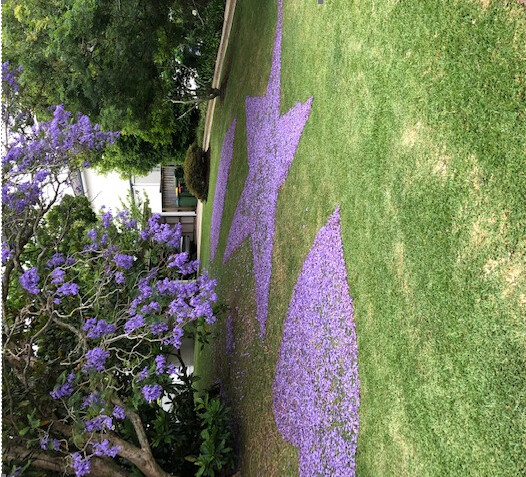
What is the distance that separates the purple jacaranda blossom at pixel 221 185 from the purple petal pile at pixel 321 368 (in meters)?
5.90

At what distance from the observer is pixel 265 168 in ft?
27.5

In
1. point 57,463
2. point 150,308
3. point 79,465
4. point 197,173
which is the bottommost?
point 197,173

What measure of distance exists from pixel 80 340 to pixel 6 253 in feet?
4.27

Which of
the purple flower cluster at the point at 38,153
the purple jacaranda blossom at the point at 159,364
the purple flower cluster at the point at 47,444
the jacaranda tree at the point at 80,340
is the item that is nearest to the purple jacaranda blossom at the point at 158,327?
the jacaranda tree at the point at 80,340

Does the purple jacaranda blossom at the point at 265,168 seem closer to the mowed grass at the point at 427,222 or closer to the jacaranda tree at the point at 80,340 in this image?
the mowed grass at the point at 427,222

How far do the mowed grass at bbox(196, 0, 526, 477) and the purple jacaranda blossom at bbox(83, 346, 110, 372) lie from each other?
2.00m

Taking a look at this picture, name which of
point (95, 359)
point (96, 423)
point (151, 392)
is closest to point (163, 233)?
point (95, 359)

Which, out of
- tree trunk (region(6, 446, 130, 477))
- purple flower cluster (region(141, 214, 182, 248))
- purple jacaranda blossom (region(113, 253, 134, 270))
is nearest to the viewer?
tree trunk (region(6, 446, 130, 477))

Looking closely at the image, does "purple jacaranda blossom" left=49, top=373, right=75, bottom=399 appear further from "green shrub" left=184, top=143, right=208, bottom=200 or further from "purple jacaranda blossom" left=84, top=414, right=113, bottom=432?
"green shrub" left=184, top=143, right=208, bottom=200

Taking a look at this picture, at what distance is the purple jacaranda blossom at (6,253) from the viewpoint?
6.00 m

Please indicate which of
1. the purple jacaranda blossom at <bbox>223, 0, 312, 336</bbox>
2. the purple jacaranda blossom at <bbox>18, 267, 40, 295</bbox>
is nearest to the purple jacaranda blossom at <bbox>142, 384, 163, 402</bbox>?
the purple jacaranda blossom at <bbox>18, 267, 40, 295</bbox>

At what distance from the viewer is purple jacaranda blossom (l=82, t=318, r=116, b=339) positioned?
600 centimetres

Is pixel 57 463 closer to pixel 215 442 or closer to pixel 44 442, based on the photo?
pixel 44 442

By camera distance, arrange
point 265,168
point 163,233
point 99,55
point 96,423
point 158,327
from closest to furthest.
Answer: point 96,423 → point 158,327 → point 163,233 → point 265,168 → point 99,55
